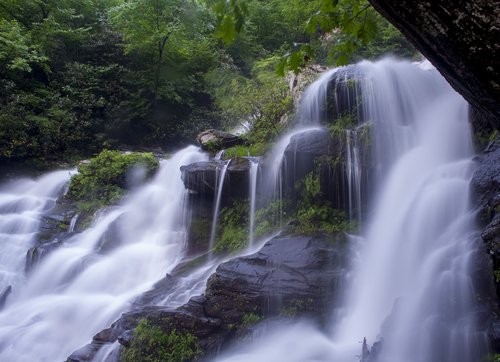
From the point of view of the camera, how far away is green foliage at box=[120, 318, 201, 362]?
6.21 meters

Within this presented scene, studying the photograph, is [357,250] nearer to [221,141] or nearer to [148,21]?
[221,141]

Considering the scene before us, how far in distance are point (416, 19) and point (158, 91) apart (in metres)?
17.5

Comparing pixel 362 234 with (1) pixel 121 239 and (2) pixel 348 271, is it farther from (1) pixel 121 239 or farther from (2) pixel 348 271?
(1) pixel 121 239

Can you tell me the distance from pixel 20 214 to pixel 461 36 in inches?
523

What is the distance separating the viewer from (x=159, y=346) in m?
6.28

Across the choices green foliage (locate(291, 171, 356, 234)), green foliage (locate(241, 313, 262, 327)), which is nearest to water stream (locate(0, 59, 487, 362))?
green foliage (locate(241, 313, 262, 327))

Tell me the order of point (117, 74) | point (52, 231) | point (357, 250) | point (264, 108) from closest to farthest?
point (357, 250) → point (52, 231) → point (264, 108) → point (117, 74)

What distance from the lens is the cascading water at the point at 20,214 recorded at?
10258 millimetres

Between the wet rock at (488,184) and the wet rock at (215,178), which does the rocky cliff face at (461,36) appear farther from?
the wet rock at (215,178)

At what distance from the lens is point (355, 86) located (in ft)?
39.2

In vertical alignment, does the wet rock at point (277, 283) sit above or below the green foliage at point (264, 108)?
below

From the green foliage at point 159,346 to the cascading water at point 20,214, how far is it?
4873 mm

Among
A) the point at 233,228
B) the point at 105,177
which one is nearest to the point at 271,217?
the point at 233,228

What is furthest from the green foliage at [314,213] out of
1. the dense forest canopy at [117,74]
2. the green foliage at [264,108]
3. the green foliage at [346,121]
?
the dense forest canopy at [117,74]
